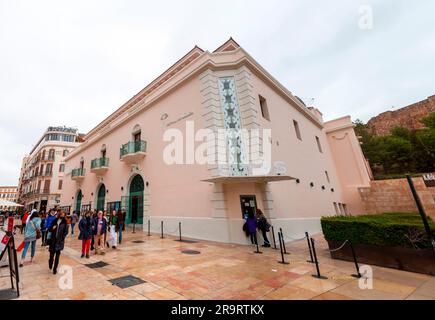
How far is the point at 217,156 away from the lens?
948cm

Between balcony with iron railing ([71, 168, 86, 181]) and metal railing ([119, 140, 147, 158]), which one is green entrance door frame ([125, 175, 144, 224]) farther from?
balcony with iron railing ([71, 168, 86, 181])

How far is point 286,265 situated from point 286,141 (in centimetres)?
891

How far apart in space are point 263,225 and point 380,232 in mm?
3965

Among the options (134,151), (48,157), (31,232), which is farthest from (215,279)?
(48,157)

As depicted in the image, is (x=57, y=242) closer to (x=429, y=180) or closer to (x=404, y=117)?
(x=429, y=180)

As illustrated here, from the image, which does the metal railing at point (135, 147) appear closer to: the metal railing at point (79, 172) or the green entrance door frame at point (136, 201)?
the green entrance door frame at point (136, 201)

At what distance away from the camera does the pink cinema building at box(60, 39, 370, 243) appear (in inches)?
368

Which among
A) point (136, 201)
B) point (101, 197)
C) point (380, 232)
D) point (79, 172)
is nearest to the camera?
point (380, 232)

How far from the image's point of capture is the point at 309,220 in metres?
12.4

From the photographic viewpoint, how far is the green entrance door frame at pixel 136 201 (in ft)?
46.5

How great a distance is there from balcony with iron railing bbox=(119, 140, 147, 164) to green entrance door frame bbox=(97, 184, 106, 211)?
6.29 metres
